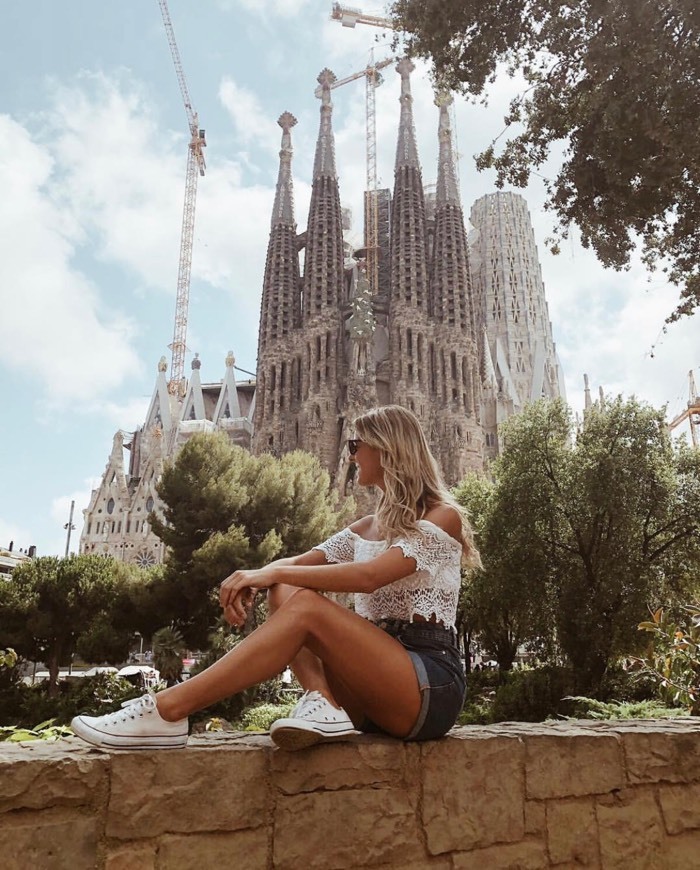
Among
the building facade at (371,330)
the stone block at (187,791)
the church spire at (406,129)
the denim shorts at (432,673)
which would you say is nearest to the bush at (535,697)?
the denim shorts at (432,673)

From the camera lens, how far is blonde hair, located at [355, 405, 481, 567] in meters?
2.65

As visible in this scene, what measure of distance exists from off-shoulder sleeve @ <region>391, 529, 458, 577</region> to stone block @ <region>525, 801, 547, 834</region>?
855mm

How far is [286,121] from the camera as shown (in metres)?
51.3

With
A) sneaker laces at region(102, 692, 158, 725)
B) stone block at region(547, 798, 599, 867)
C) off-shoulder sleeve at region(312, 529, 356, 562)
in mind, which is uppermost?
off-shoulder sleeve at region(312, 529, 356, 562)

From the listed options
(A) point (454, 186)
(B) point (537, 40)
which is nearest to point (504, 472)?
(B) point (537, 40)

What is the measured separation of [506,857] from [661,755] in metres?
0.74

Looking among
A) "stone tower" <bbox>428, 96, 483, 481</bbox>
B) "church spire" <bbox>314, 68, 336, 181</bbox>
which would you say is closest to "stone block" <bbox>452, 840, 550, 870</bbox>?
"stone tower" <bbox>428, 96, 483, 481</bbox>

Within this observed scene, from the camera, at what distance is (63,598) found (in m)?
21.3

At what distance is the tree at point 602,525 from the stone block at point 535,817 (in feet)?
39.7

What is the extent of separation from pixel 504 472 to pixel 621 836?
44.6ft

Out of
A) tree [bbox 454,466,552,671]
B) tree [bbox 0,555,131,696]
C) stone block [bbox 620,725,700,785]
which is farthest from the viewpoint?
tree [bbox 0,555,131,696]

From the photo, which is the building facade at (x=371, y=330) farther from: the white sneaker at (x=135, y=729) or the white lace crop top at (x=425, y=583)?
the white sneaker at (x=135, y=729)

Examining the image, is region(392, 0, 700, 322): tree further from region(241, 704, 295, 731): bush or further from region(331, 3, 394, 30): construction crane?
region(331, 3, 394, 30): construction crane

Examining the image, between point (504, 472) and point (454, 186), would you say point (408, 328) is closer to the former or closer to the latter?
point (454, 186)
